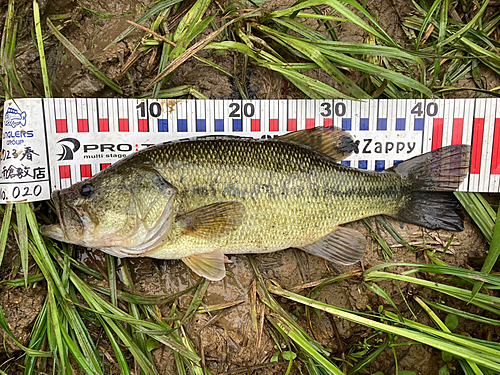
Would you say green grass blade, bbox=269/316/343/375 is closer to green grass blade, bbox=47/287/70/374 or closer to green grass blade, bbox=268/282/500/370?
green grass blade, bbox=268/282/500/370

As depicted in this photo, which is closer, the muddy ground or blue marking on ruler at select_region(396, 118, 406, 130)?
the muddy ground

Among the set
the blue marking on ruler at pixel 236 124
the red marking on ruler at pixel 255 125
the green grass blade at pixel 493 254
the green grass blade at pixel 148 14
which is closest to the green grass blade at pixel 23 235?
the green grass blade at pixel 148 14

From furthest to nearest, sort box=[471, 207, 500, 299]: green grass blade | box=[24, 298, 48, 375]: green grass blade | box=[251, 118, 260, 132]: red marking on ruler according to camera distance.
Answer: box=[251, 118, 260, 132]: red marking on ruler < box=[24, 298, 48, 375]: green grass blade < box=[471, 207, 500, 299]: green grass blade

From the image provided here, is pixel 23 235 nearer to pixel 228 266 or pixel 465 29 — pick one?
pixel 228 266

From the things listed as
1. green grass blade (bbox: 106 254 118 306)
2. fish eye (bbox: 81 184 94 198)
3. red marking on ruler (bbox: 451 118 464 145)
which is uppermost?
red marking on ruler (bbox: 451 118 464 145)

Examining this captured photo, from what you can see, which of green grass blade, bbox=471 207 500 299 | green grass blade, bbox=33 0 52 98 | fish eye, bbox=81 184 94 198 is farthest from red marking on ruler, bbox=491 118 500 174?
green grass blade, bbox=33 0 52 98

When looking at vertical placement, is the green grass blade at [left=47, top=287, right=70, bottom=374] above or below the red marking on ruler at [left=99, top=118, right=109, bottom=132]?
below

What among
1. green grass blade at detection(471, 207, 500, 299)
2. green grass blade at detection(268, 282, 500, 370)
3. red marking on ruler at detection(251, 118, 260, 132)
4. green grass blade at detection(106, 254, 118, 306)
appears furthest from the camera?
red marking on ruler at detection(251, 118, 260, 132)
